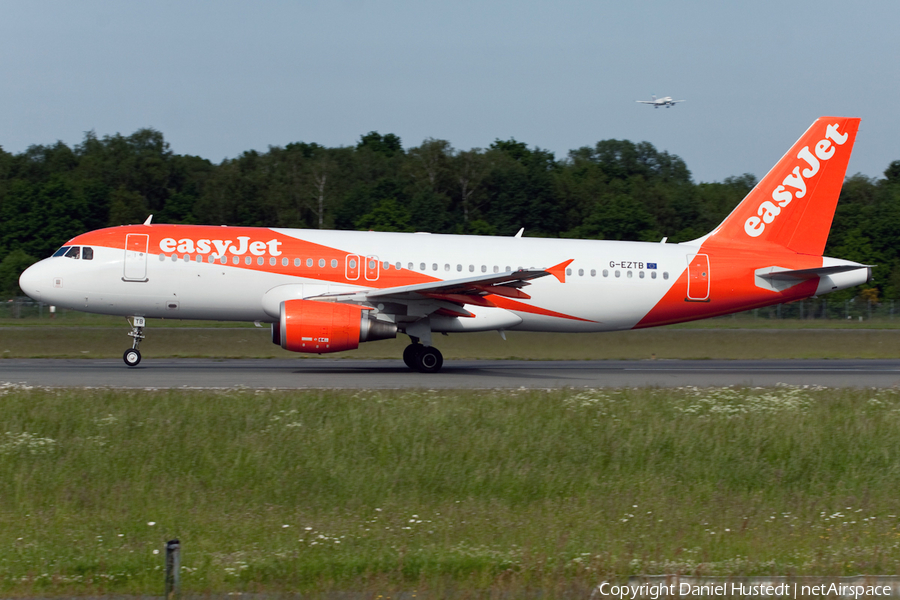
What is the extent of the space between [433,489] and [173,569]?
4027mm

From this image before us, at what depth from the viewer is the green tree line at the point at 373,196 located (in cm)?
5891

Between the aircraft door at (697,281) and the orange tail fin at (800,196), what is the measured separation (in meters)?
1.10

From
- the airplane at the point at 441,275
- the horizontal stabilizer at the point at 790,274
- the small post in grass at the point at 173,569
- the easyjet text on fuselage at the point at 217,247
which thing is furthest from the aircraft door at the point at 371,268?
the small post in grass at the point at 173,569

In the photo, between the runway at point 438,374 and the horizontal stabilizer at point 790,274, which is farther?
the horizontal stabilizer at point 790,274

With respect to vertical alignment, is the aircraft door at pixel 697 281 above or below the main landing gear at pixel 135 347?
above

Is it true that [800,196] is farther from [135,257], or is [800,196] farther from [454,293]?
[135,257]

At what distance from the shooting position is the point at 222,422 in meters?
11.6

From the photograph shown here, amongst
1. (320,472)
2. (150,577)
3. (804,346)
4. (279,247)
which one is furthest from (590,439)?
(804,346)

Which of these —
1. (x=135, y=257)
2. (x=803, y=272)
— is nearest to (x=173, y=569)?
(x=135, y=257)

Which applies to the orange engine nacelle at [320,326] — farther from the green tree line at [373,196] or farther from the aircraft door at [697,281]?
the green tree line at [373,196]

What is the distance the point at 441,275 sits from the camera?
2073 cm

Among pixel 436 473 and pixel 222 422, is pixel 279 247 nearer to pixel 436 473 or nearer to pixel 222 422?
pixel 222 422

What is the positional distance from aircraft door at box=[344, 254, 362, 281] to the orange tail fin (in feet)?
30.4

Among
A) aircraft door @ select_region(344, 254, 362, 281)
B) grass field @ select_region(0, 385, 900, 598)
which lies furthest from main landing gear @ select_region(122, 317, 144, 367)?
grass field @ select_region(0, 385, 900, 598)
